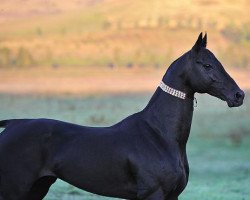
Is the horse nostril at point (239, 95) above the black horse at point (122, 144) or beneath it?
above

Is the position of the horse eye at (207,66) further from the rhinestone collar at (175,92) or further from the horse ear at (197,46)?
the rhinestone collar at (175,92)

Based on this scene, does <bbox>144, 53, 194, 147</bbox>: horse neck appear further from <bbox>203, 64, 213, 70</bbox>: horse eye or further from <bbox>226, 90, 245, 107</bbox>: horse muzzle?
<bbox>226, 90, 245, 107</bbox>: horse muzzle

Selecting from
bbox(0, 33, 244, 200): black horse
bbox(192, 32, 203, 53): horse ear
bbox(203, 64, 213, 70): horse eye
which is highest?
bbox(192, 32, 203, 53): horse ear

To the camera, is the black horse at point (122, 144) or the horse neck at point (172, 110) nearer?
the black horse at point (122, 144)

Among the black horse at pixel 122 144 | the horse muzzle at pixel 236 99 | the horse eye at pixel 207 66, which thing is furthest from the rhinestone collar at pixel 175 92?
the horse muzzle at pixel 236 99

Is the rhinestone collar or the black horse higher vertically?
the rhinestone collar

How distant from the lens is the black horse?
309 inches

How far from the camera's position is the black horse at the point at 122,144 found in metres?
7.86

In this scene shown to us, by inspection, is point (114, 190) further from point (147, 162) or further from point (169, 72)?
point (169, 72)

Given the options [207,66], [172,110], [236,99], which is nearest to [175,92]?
[172,110]

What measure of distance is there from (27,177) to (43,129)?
0.49 meters

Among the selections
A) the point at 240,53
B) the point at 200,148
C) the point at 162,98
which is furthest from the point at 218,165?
the point at 162,98

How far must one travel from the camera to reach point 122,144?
7914 mm

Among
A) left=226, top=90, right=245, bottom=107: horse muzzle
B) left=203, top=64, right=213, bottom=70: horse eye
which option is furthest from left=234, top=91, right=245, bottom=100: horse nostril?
left=203, top=64, right=213, bottom=70: horse eye
